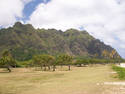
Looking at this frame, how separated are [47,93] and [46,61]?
7716 cm

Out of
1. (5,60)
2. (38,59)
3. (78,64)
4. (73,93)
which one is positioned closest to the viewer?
(73,93)

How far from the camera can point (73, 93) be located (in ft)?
73.5

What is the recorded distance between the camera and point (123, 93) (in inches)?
822

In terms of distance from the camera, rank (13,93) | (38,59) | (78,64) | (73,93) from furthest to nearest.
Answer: (78,64) < (38,59) < (13,93) < (73,93)

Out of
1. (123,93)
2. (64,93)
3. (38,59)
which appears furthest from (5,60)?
(123,93)

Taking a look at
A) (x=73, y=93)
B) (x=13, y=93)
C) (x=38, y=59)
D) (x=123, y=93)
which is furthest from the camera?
(x=38, y=59)

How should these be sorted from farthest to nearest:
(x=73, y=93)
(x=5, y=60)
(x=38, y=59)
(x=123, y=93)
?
(x=38, y=59) → (x=5, y=60) → (x=73, y=93) → (x=123, y=93)

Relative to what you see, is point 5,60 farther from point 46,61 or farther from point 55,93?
point 55,93

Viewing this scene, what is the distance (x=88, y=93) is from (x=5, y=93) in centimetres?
1306

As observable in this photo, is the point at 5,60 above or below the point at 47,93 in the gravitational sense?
above

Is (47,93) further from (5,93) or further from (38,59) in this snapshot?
(38,59)

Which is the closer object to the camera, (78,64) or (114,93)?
(114,93)

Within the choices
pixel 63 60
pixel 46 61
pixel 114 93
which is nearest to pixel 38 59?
pixel 46 61

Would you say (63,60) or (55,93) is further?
(63,60)
